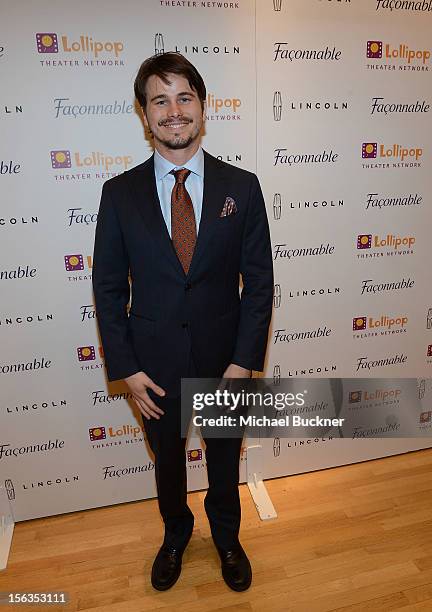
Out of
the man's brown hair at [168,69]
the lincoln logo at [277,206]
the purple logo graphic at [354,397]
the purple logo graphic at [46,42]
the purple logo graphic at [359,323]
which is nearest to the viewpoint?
the man's brown hair at [168,69]

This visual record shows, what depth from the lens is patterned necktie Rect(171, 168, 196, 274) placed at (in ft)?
5.69

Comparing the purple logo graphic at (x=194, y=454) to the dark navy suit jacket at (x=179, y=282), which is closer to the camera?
the dark navy suit jacket at (x=179, y=282)

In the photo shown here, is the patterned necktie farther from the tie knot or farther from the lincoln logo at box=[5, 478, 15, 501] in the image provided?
the lincoln logo at box=[5, 478, 15, 501]

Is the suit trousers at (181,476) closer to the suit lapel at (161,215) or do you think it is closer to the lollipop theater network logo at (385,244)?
the suit lapel at (161,215)

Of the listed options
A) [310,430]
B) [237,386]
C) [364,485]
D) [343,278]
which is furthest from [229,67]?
[364,485]

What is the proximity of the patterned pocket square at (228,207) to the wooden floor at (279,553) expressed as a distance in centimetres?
154

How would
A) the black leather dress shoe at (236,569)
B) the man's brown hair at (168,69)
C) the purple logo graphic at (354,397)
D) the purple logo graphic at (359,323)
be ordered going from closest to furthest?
the man's brown hair at (168,69) < the black leather dress shoe at (236,569) < the purple logo graphic at (359,323) < the purple logo graphic at (354,397)

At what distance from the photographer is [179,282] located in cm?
173

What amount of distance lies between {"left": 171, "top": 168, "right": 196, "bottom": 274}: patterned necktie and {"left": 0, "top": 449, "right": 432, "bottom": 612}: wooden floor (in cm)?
137

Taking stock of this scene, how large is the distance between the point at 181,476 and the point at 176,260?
0.95m

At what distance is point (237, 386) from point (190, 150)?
2.92 ft

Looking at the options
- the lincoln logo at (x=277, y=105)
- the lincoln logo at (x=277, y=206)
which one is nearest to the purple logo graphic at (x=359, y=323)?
the lincoln logo at (x=277, y=206)

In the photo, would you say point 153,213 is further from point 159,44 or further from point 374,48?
point 374,48

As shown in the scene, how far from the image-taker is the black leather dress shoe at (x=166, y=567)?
207 cm
